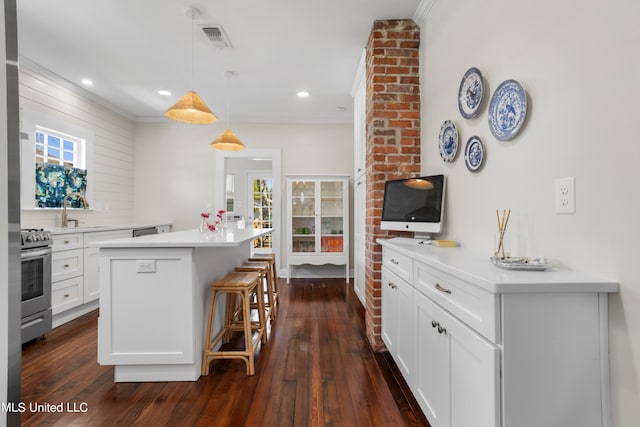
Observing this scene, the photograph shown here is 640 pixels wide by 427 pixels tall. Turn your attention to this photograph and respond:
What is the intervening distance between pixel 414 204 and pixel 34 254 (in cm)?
312

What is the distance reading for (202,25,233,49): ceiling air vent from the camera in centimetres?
285

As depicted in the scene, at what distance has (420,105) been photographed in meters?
2.71

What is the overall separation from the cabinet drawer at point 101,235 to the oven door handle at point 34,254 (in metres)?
0.52

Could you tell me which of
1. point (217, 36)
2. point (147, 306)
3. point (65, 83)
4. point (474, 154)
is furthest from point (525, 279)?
point (65, 83)

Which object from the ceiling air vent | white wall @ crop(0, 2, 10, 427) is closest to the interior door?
the ceiling air vent

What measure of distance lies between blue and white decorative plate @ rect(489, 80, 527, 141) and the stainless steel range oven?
11.4ft

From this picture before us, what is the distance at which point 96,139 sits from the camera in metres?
4.50

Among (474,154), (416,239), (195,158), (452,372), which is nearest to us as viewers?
(452,372)

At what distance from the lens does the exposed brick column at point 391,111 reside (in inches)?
106

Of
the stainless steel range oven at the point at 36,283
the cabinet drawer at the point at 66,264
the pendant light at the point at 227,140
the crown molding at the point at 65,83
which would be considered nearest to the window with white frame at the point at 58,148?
the crown molding at the point at 65,83

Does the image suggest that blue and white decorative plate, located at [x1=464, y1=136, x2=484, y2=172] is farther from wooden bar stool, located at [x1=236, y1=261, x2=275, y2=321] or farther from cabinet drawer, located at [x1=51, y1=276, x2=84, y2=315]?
cabinet drawer, located at [x1=51, y1=276, x2=84, y2=315]

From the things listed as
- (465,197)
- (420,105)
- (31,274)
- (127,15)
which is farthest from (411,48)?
(31,274)

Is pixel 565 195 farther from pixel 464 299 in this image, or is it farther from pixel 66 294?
pixel 66 294

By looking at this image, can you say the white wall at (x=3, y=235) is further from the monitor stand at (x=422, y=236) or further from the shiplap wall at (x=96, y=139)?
the shiplap wall at (x=96, y=139)
